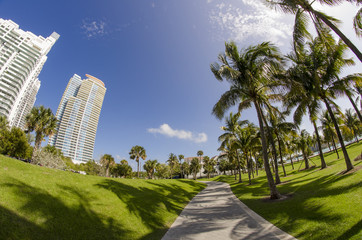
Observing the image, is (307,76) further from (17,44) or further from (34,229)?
(17,44)

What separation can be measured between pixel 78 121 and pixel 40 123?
176 meters

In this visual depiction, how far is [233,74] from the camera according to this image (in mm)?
11656

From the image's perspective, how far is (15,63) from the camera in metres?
94.5

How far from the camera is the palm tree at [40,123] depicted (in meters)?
24.3

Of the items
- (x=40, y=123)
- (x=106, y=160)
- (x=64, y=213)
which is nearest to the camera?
(x=64, y=213)

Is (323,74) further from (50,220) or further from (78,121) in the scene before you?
(78,121)

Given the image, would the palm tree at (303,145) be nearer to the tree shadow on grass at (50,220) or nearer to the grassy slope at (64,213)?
the grassy slope at (64,213)

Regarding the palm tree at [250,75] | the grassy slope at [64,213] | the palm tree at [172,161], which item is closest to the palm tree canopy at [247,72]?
the palm tree at [250,75]

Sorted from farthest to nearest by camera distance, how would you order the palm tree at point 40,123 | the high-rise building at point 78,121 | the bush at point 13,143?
the high-rise building at point 78,121 < the bush at point 13,143 < the palm tree at point 40,123

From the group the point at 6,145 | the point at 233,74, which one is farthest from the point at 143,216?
the point at 6,145

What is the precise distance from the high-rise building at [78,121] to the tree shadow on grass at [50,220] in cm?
17911

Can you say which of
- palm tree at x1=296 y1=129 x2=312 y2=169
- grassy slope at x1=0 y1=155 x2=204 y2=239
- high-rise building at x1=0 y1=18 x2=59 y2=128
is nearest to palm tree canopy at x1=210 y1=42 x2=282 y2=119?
grassy slope at x1=0 y1=155 x2=204 y2=239

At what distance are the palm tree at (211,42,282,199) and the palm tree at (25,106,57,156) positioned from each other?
91.5 feet

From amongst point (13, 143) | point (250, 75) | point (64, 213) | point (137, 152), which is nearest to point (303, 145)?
point (250, 75)
